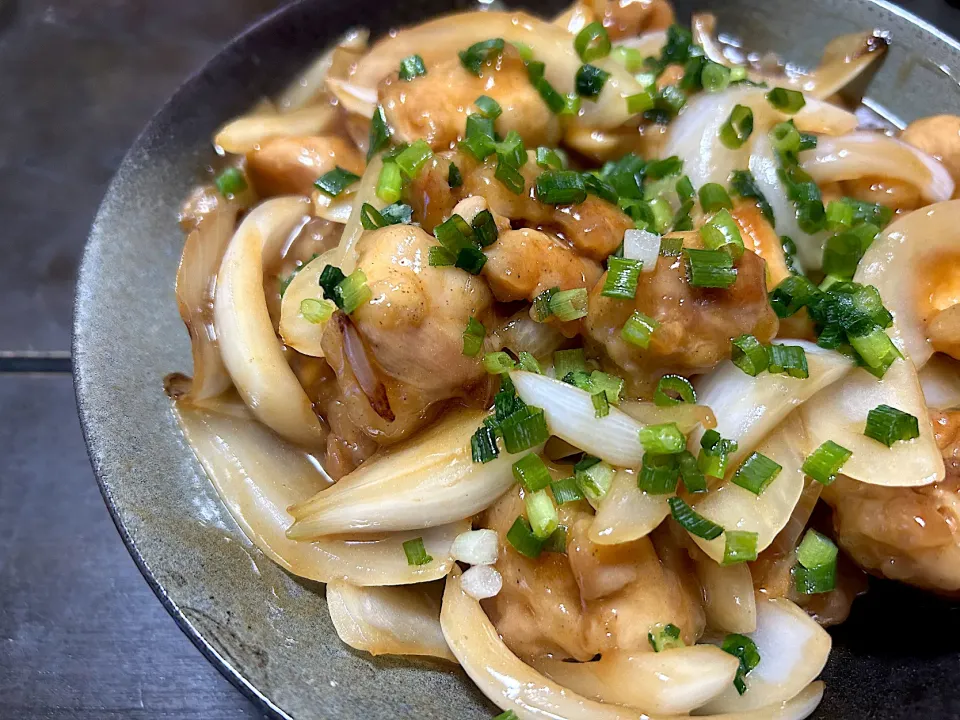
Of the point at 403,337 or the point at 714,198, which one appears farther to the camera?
the point at 714,198

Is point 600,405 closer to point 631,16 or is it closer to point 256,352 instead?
point 256,352

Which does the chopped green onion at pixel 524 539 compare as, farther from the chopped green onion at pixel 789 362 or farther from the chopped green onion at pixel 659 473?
the chopped green onion at pixel 789 362

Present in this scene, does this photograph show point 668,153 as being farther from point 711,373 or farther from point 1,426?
point 1,426

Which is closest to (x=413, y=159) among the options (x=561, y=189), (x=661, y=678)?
(x=561, y=189)

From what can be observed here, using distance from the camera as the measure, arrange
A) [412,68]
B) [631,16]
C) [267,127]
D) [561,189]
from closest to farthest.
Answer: [561,189] < [412,68] < [267,127] < [631,16]

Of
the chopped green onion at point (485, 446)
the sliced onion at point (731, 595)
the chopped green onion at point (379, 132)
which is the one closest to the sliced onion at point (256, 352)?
the chopped green onion at point (379, 132)
